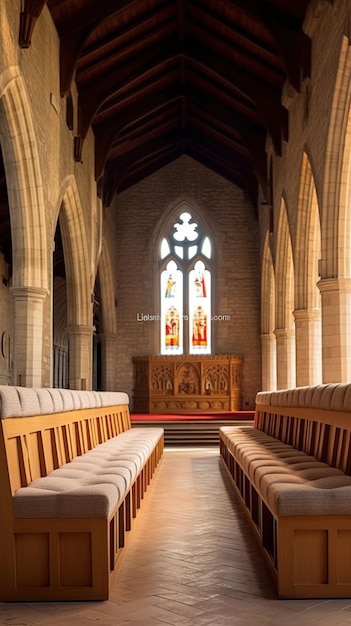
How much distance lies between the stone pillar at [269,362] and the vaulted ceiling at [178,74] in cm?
345

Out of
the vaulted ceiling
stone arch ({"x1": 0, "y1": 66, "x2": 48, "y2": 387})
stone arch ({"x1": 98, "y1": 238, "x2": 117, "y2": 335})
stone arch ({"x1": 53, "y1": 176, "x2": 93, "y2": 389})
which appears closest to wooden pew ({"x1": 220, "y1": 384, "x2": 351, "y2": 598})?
stone arch ({"x1": 0, "y1": 66, "x2": 48, "y2": 387})

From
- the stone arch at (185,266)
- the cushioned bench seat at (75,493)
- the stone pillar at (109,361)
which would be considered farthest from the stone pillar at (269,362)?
the cushioned bench seat at (75,493)

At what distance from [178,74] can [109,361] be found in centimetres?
696

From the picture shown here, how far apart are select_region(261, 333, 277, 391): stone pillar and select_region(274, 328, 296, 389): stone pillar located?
2.25m

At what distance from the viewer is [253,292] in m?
18.3

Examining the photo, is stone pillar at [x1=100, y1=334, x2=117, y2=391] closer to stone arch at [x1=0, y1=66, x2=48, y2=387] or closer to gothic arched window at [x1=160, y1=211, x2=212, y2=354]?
gothic arched window at [x1=160, y1=211, x2=212, y2=354]

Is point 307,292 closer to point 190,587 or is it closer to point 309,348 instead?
point 309,348

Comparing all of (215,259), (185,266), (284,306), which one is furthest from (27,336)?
Result: (215,259)

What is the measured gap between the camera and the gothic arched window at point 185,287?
18.2m

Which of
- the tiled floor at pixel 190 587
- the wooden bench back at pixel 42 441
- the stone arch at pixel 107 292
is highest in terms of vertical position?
the stone arch at pixel 107 292

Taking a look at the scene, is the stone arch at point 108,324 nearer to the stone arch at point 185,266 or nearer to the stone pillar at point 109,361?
the stone pillar at point 109,361

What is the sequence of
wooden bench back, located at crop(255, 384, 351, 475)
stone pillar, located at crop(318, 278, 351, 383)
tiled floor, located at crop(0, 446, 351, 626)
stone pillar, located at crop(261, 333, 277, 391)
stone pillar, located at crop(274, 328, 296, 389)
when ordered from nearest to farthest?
tiled floor, located at crop(0, 446, 351, 626) → wooden bench back, located at crop(255, 384, 351, 475) → stone pillar, located at crop(318, 278, 351, 383) → stone pillar, located at crop(274, 328, 296, 389) → stone pillar, located at crop(261, 333, 277, 391)

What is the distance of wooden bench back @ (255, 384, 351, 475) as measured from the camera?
372 centimetres

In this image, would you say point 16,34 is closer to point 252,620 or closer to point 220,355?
point 252,620
